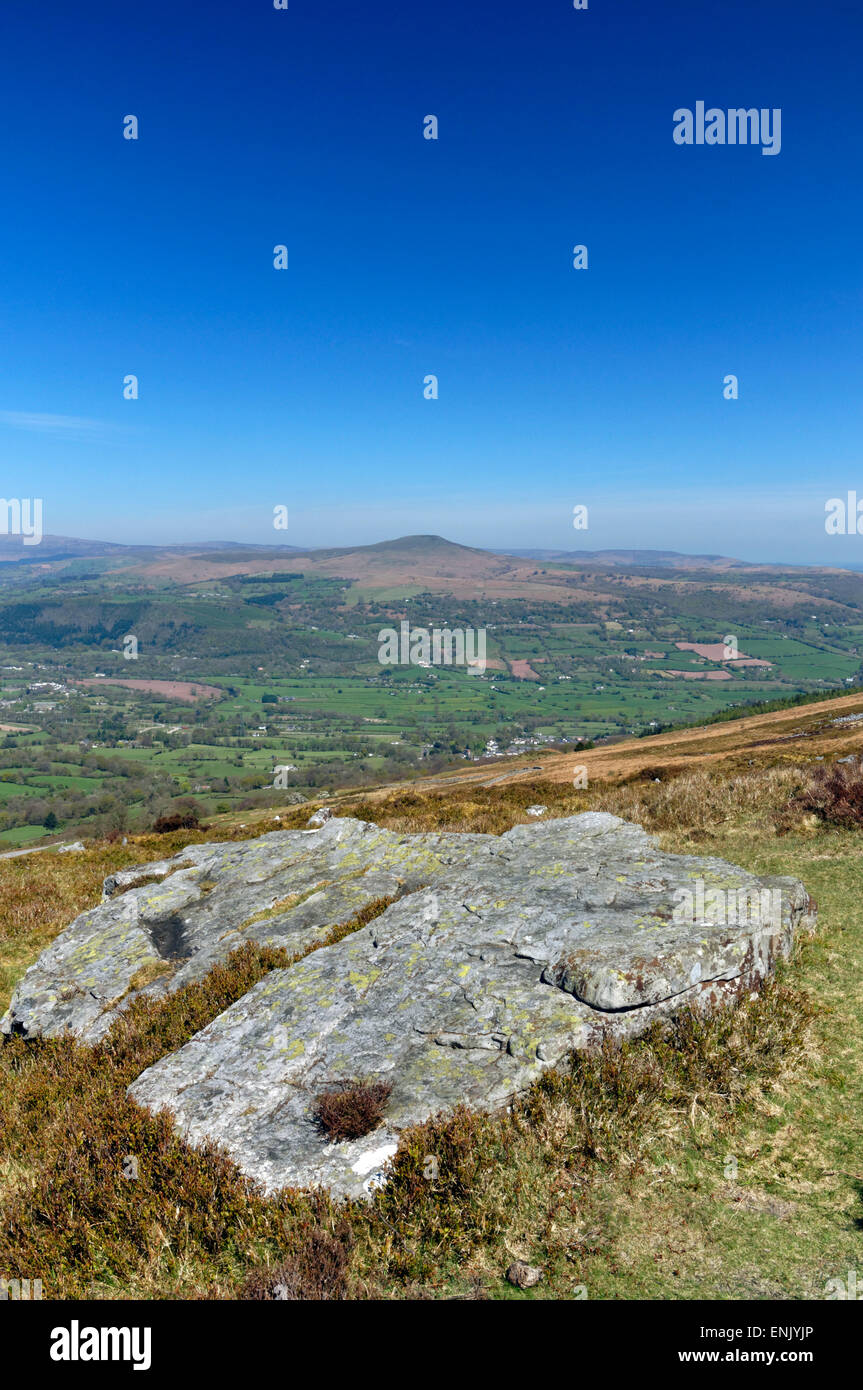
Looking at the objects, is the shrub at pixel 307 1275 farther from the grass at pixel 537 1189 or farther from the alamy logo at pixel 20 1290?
the alamy logo at pixel 20 1290

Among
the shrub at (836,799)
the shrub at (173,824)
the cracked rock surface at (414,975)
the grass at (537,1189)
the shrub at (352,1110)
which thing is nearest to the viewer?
the grass at (537,1189)

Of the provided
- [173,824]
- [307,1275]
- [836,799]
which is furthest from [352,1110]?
[173,824]

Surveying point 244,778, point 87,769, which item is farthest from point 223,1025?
point 87,769
